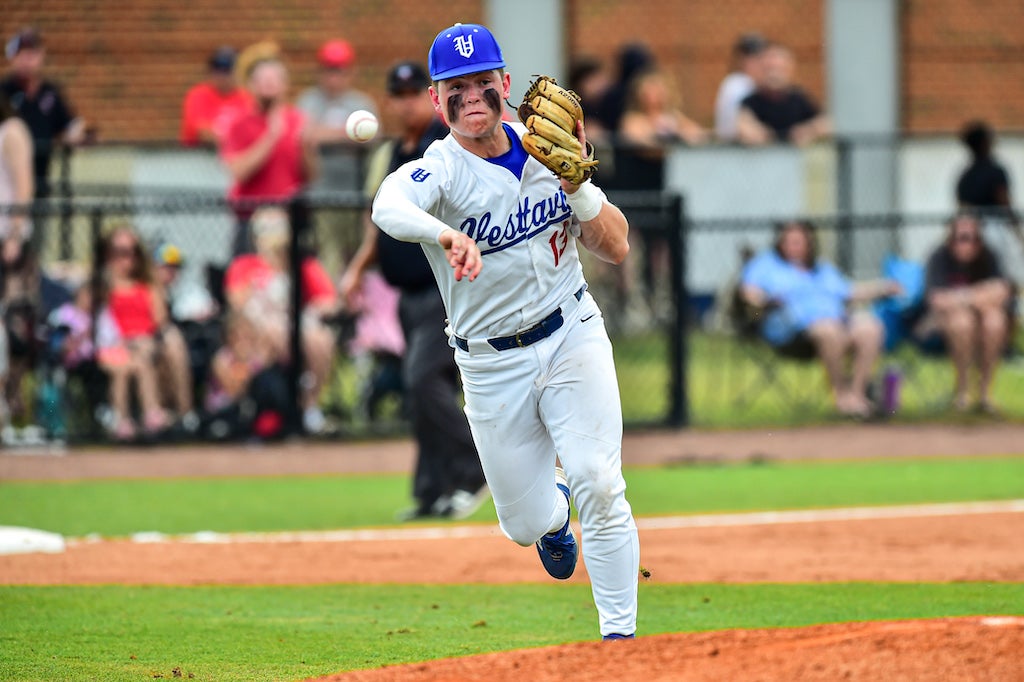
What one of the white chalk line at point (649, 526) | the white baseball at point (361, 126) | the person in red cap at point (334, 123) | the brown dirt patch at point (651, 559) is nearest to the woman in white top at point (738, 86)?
the person in red cap at point (334, 123)

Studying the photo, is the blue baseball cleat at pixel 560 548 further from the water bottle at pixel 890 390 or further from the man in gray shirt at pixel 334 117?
the man in gray shirt at pixel 334 117

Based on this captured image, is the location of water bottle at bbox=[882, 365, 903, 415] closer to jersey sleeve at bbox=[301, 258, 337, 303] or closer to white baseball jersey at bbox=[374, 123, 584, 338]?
jersey sleeve at bbox=[301, 258, 337, 303]

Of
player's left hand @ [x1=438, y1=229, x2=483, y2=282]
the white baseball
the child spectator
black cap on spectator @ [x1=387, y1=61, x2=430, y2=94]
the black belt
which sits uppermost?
black cap on spectator @ [x1=387, y1=61, x2=430, y2=94]

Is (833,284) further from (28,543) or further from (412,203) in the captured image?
(412,203)

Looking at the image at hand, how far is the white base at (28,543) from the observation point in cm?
854

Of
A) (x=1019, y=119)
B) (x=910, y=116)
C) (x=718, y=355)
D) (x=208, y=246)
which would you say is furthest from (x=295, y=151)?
(x=1019, y=119)

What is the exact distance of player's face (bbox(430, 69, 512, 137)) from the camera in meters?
5.87

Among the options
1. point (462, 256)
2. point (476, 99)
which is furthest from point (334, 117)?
point (462, 256)

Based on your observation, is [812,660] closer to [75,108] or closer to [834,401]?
[834,401]

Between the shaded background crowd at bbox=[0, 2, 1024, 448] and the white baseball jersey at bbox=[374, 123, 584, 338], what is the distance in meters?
4.97

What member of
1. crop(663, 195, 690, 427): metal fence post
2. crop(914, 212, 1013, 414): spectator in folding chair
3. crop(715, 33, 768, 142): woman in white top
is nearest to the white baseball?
crop(663, 195, 690, 427): metal fence post

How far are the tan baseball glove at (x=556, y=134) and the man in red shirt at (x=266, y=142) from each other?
27.1 ft

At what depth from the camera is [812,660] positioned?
4898 mm

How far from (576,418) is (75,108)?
565 inches
